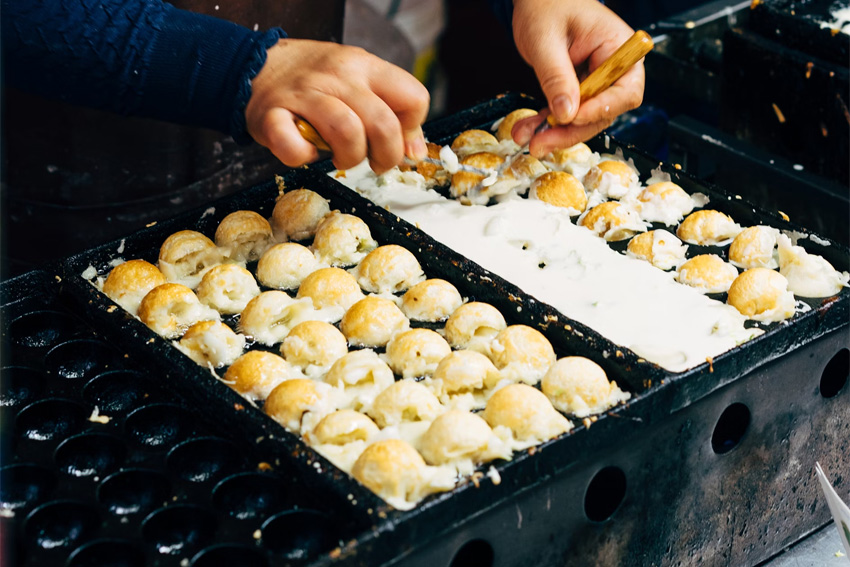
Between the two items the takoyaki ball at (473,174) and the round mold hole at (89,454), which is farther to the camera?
the takoyaki ball at (473,174)

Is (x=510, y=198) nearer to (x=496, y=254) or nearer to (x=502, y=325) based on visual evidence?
(x=496, y=254)

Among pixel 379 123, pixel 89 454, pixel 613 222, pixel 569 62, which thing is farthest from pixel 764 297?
pixel 89 454

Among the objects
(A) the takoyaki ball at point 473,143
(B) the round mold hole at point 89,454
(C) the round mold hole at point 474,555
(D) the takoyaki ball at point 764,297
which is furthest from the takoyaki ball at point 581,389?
(A) the takoyaki ball at point 473,143

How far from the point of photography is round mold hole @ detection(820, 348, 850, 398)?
195 cm

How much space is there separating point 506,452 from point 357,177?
1066mm

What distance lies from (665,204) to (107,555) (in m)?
1.43

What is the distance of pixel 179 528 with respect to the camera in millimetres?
1485

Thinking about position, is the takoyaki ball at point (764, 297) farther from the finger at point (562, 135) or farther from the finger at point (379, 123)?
the finger at point (379, 123)

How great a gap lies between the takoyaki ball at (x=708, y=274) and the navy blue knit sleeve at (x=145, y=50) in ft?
3.19

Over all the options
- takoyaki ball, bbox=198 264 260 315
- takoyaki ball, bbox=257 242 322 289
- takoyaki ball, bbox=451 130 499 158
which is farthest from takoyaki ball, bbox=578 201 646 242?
takoyaki ball, bbox=198 264 260 315

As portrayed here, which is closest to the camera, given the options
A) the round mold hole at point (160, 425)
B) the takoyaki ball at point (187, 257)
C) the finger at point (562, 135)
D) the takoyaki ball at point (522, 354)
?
the round mold hole at point (160, 425)

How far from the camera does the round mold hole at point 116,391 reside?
1695 millimetres

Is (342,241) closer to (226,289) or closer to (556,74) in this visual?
(226,289)

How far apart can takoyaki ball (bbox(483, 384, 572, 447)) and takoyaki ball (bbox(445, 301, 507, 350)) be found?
209 mm
